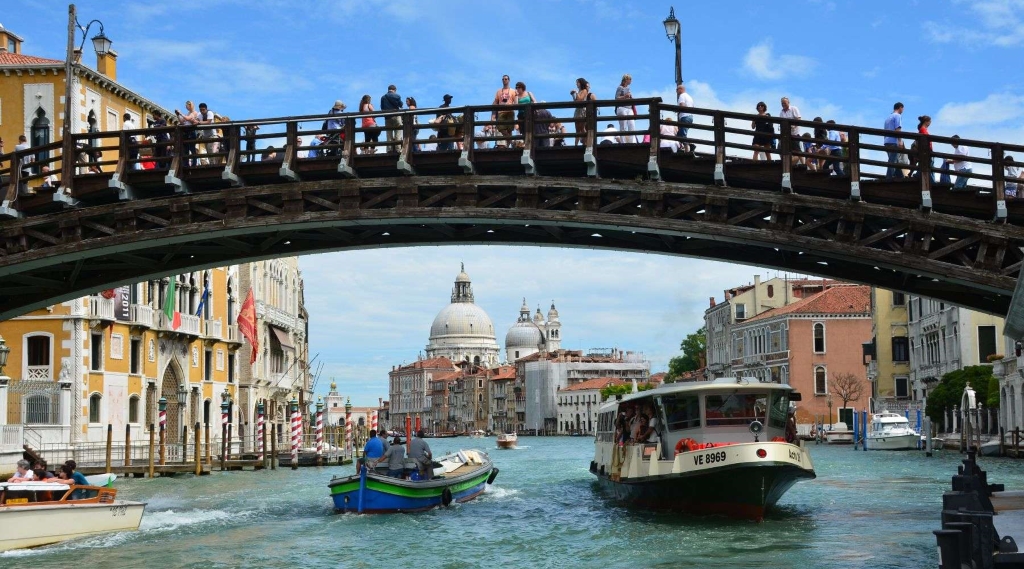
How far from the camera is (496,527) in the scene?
22.8 meters

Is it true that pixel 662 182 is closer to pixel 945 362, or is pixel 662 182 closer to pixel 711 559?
pixel 711 559

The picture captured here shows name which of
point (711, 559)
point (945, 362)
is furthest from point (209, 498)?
point (945, 362)

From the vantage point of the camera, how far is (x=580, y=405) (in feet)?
511

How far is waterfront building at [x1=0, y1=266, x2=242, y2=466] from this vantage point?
38.3m

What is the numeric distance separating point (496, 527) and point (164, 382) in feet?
85.0

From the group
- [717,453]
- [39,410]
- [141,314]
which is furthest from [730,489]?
[141,314]

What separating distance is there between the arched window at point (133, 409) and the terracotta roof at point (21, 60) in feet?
35.0

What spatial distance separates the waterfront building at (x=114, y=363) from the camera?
3834cm

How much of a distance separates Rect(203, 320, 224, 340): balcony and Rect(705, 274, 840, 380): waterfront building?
4314cm

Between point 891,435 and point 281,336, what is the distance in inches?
1065

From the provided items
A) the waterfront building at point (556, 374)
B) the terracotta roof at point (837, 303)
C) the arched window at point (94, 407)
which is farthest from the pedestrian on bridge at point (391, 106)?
the waterfront building at point (556, 374)

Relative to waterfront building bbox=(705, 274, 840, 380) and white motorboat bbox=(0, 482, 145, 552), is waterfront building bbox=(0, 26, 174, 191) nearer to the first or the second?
white motorboat bbox=(0, 482, 145, 552)

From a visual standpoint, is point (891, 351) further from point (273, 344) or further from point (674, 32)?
point (674, 32)

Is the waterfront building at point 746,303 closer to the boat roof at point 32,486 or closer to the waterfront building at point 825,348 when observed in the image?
the waterfront building at point 825,348
